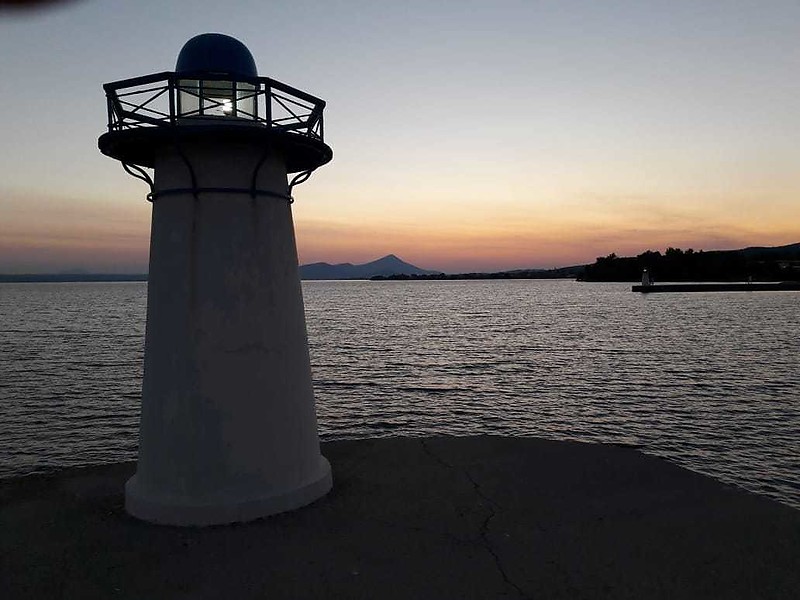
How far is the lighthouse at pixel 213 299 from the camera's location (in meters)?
8.81

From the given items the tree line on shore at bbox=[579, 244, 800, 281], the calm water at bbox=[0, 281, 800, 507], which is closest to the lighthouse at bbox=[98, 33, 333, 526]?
the calm water at bbox=[0, 281, 800, 507]

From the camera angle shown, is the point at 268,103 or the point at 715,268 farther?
the point at 715,268

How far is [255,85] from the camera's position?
9.02m

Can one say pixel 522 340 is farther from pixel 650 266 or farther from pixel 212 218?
pixel 650 266

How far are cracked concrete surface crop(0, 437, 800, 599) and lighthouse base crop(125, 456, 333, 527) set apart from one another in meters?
0.19

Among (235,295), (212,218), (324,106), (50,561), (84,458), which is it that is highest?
(324,106)

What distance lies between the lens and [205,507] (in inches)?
343

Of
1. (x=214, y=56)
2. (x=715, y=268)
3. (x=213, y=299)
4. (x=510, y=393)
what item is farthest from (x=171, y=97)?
(x=715, y=268)

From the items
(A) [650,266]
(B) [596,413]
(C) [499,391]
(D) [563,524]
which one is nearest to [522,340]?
(C) [499,391]

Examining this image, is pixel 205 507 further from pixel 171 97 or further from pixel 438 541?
pixel 171 97

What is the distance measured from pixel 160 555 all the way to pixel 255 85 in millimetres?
6833

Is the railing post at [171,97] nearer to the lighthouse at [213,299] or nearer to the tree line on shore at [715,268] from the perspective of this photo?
the lighthouse at [213,299]

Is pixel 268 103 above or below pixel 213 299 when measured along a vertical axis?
above

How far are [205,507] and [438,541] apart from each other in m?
3.47
